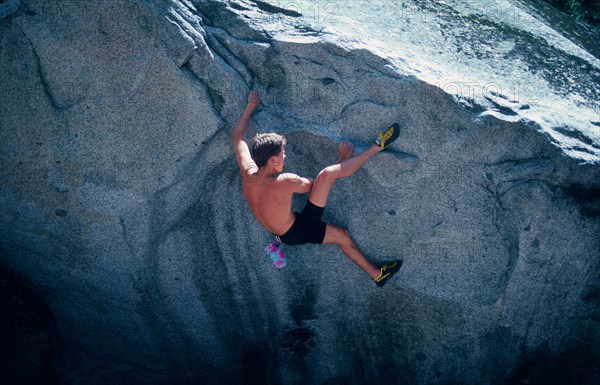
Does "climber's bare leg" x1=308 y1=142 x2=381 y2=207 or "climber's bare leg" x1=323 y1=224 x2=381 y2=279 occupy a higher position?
"climber's bare leg" x1=308 y1=142 x2=381 y2=207

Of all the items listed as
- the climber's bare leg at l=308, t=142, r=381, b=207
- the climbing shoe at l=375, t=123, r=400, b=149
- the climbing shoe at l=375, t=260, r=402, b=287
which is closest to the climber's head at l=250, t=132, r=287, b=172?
the climber's bare leg at l=308, t=142, r=381, b=207

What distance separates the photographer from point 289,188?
12.3 feet

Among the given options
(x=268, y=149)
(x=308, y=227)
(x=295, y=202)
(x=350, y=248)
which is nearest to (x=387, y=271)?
(x=350, y=248)

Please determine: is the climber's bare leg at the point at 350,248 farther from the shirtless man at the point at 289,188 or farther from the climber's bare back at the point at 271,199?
the climber's bare back at the point at 271,199

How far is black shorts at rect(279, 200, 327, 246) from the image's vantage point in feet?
12.6

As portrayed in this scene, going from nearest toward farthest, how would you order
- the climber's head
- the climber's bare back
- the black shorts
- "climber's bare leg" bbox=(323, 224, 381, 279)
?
1. the climber's head
2. the climber's bare back
3. the black shorts
4. "climber's bare leg" bbox=(323, 224, 381, 279)

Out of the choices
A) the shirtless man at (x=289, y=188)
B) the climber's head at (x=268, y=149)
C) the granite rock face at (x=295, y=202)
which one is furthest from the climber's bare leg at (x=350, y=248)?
the climber's head at (x=268, y=149)

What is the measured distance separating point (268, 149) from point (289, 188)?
0.30m

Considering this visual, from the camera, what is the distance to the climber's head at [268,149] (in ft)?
11.8

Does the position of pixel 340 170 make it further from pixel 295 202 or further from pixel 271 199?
pixel 295 202

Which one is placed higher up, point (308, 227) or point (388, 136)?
point (388, 136)

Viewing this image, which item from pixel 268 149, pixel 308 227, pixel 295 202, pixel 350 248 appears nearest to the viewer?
pixel 268 149

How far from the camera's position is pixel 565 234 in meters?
3.84

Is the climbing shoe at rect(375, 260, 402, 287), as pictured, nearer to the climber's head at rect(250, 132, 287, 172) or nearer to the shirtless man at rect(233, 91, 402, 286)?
the shirtless man at rect(233, 91, 402, 286)
